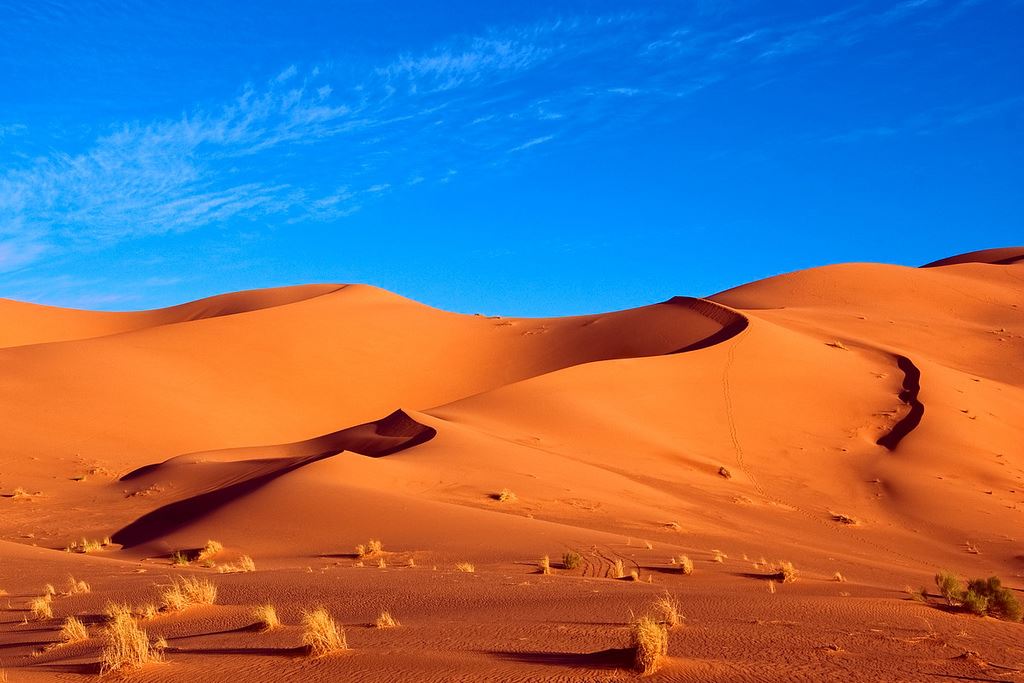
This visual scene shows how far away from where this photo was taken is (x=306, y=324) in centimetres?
5525

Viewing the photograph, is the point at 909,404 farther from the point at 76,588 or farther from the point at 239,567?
the point at 76,588

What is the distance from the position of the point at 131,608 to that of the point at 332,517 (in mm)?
7613

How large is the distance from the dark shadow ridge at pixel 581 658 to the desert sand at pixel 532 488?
0.05 m

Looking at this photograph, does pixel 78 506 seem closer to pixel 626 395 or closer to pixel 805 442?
pixel 626 395

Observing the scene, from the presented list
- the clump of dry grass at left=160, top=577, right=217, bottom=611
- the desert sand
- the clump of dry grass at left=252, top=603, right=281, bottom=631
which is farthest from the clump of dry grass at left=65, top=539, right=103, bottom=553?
the clump of dry grass at left=252, top=603, right=281, bottom=631

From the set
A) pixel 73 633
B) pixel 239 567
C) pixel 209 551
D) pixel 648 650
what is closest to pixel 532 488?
pixel 209 551

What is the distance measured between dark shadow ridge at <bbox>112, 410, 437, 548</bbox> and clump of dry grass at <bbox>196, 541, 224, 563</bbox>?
10.4 feet

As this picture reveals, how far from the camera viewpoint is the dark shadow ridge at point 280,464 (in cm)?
2111

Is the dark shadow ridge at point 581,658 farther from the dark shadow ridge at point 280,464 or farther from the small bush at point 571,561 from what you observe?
the dark shadow ridge at point 280,464

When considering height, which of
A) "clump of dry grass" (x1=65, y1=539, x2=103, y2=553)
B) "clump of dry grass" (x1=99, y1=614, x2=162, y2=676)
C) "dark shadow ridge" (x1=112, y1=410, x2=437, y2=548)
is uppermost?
"dark shadow ridge" (x1=112, y1=410, x2=437, y2=548)

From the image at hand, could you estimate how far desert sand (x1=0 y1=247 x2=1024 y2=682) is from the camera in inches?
326

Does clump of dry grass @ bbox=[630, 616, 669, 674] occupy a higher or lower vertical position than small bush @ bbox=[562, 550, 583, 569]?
higher

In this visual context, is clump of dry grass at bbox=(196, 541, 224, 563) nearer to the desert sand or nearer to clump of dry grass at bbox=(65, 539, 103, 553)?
the desert sand

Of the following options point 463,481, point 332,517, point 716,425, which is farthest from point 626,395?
point 332,517
